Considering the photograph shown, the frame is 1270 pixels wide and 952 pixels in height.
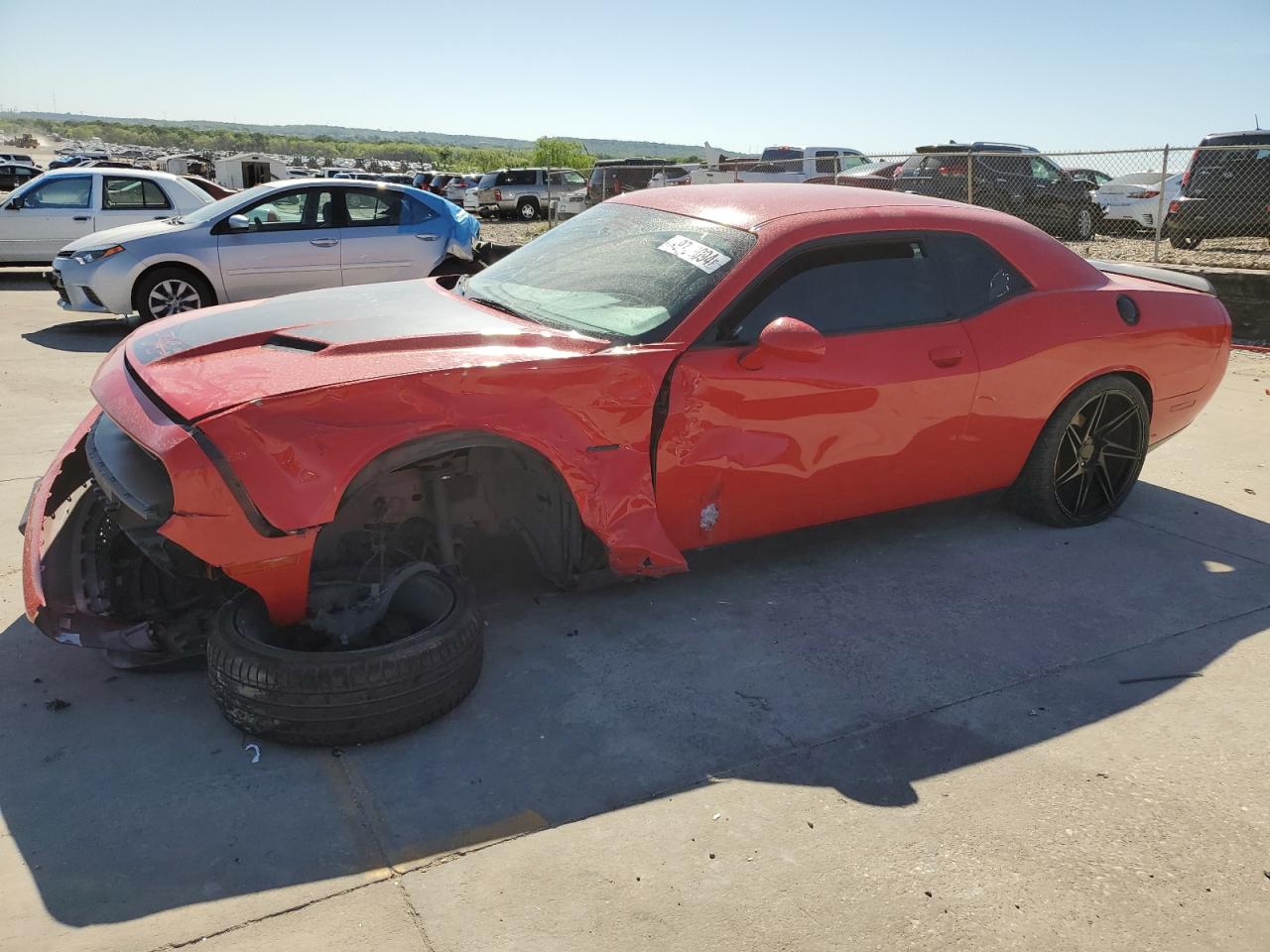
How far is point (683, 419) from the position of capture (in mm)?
3662

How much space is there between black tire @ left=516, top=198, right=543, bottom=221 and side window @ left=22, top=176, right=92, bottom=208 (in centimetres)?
1807

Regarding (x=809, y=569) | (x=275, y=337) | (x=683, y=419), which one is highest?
(x=275, y=337)

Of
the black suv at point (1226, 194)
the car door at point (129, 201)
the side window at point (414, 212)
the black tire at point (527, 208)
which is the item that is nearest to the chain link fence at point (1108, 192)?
the black suv at point (1226, 194)

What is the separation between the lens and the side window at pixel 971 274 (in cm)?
443

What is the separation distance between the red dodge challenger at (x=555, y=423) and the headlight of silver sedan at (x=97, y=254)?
616cm

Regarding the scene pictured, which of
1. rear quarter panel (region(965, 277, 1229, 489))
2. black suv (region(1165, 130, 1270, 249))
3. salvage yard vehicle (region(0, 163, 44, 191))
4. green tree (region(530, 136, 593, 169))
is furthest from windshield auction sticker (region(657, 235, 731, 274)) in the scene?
green tree (region(530, 136, 593, 169))

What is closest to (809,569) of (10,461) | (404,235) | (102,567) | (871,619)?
(871,619)

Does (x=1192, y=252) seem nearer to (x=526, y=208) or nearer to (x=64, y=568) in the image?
(x=64, y=568)

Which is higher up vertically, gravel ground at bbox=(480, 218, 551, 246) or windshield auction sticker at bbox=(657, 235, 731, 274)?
gravel ground at bbox=(480, 218, 551, 246)

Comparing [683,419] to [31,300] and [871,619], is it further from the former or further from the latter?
[31,300]

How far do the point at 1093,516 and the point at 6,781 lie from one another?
4.59 metres

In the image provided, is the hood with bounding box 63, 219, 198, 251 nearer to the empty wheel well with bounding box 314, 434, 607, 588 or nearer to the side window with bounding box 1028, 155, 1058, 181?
the empty wheel well with bounding box 314, 434, 607, 588

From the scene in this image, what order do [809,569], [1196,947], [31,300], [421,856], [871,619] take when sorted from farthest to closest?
[31,300]
[809,569]
[871,619]
[421,856]
[1196,947]

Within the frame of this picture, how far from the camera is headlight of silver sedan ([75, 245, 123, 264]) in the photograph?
957 centimetres
